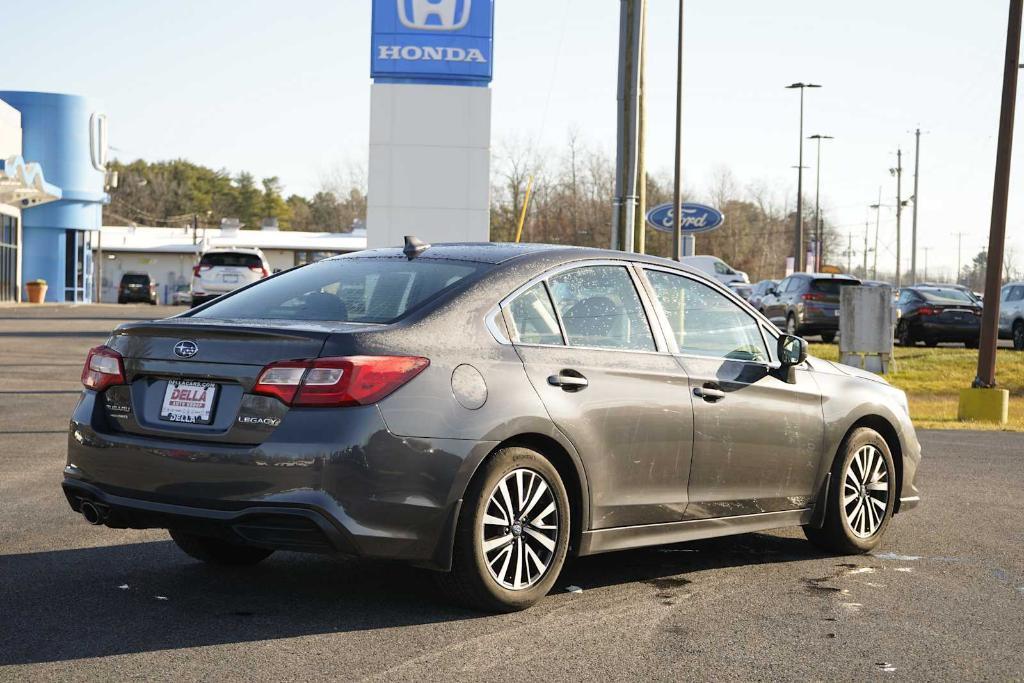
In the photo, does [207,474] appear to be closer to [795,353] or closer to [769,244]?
[795,353]

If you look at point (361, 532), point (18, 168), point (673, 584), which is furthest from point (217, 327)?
point (18, 168)

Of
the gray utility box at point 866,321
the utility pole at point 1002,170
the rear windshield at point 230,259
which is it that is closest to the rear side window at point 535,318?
the utility pole at point 1002,170

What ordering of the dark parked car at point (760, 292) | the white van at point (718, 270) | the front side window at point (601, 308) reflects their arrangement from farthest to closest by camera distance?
the white van at point (718, 270) → the dark parked car at point (760, 292) → the front side window at point (601, 308)

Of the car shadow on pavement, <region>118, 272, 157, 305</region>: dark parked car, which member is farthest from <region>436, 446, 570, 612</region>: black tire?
<region>118, 272, 157, 305</region>: dark parked car

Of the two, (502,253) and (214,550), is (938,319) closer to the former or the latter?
(502,253)

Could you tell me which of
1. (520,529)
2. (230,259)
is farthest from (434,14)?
(520,529)

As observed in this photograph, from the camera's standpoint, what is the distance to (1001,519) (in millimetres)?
8836

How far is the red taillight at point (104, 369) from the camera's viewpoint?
5781 mm

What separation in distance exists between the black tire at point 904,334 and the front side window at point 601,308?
94.8 feet

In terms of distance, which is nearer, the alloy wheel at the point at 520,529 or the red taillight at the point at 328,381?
the red taillight at the point at 328,381

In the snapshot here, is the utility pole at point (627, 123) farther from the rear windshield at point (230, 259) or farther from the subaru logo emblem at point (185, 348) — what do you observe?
the rear windshield at point (230, 259)

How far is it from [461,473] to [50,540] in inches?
112

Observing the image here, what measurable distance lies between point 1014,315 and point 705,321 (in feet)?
93.0

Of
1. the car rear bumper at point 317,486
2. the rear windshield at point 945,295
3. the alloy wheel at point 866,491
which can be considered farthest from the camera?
the rear windshield at point 945,295
